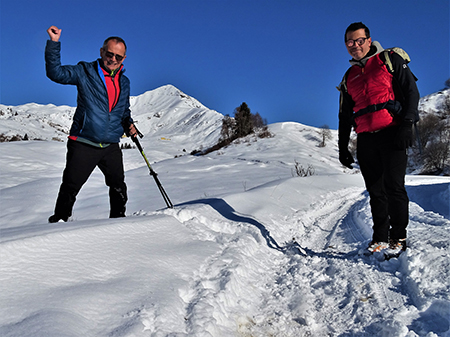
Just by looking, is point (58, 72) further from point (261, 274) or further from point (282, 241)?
point (282, 241)

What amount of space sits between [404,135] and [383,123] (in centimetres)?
21

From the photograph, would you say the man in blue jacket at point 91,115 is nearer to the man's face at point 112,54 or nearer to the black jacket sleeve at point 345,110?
the man's face at point 112,54

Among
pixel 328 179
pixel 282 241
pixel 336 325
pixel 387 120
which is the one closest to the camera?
pixel 336 325

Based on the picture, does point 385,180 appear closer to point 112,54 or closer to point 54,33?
point 112,54

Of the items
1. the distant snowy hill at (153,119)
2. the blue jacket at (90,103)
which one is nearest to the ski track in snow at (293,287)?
the blue jacket at (90,103)

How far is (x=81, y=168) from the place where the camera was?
2805 mm

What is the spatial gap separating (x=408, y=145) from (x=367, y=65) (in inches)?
29.6

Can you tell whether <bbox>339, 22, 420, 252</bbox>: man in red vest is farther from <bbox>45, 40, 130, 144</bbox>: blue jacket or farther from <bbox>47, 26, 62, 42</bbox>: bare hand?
<bbox>47, 26, 62, 42</bbox>: bare hand

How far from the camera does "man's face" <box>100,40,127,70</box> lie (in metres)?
2.75

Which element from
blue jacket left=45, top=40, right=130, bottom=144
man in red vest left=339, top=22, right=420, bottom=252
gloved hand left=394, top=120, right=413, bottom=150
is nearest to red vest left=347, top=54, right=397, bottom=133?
man in red vest left=339, top=22, right=420, bottom=252

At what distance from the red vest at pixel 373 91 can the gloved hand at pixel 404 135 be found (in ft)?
0.45

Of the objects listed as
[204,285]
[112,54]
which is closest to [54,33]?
[112,54]

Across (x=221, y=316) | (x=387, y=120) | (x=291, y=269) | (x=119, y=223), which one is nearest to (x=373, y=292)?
(x=291, y=269)

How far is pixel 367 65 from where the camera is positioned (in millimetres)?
2592
